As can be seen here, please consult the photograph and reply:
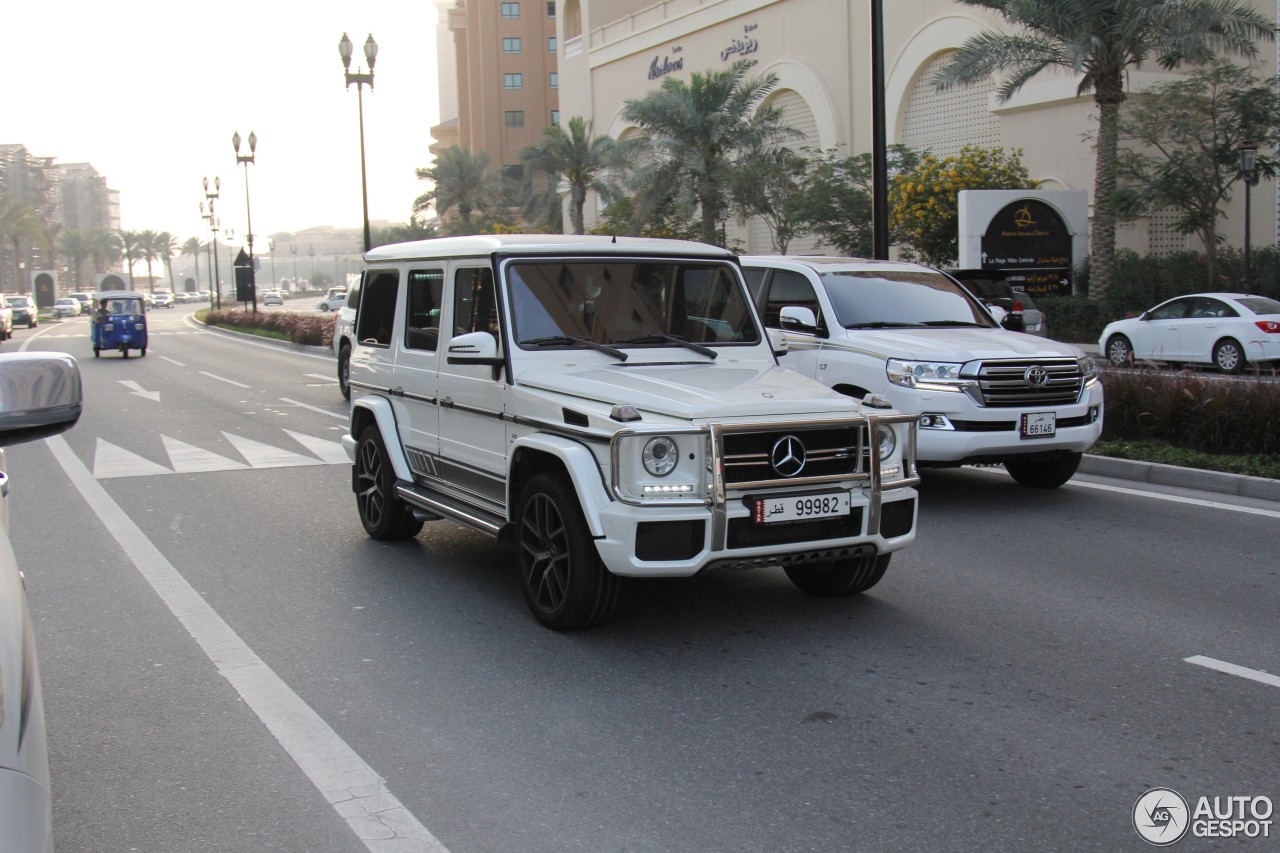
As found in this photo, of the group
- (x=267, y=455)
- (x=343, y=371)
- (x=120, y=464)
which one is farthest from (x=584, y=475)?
(x=343, y=371)

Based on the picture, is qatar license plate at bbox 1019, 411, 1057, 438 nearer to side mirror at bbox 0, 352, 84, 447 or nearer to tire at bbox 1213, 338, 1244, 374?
side mirror at bbox 0, 352, 84, 447

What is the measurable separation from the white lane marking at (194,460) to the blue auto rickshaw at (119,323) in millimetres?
22750

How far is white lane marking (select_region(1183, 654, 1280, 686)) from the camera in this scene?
533 cm

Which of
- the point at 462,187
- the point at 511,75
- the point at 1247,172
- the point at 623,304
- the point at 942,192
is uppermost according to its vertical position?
the point at 511,75

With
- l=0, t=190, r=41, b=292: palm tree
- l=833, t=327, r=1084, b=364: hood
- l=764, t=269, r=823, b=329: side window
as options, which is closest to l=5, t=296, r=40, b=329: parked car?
l=0, t=190, r=41, b=292: palm tree

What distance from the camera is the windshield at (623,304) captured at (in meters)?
6.88

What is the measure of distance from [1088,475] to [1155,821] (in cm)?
774

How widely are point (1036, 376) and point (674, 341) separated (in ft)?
12.6

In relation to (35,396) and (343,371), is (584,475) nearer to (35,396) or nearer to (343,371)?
(35,396)

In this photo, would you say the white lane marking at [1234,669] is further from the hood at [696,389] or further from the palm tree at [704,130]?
the palm tree at [704,130]

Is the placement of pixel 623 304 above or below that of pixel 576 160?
below

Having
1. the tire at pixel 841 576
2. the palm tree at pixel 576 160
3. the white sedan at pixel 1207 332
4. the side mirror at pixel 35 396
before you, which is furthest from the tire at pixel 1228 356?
the palm tree at pixel 576 160

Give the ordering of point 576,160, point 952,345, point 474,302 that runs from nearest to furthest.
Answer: point 474,302, point 952,345, point 576,160

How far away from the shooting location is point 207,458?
13.2 metres
